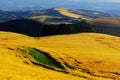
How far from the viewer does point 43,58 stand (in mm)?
47062

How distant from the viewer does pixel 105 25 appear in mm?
198000

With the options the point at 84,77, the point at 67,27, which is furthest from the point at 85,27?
the point at 84,77

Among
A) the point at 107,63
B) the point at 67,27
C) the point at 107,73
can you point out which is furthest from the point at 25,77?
the point at 67,27

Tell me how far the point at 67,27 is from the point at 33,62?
294ft

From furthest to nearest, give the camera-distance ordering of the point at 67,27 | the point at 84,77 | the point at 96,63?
the point at 67,27
the point at 96,63
the point at 84,77

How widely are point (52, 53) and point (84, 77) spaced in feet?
29.8

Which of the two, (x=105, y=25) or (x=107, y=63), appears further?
(x=105, y=25)

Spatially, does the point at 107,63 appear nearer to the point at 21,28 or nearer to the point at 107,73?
the point at 107,73

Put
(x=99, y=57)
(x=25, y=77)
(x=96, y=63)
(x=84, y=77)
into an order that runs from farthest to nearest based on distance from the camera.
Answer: (x=99, y=57) → (x=96, y=63) → (x=84, y=77) → (x=25, y=77)

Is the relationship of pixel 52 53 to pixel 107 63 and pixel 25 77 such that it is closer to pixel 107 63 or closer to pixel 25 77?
A: pixel 107 63

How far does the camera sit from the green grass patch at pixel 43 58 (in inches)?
1776

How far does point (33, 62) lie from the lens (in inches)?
1745

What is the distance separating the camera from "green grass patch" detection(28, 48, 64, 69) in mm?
45119

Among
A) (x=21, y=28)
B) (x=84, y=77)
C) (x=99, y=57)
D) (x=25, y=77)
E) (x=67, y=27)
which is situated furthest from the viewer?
(x=21, y=28)
